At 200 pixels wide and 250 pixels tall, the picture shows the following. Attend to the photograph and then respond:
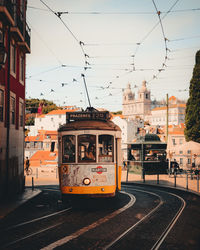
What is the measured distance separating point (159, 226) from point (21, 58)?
13.4 m

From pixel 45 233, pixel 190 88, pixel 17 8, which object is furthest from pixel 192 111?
pixel 45 233

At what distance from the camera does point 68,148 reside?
11734 millimetres

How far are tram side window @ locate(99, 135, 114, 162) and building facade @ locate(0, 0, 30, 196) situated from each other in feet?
17.2

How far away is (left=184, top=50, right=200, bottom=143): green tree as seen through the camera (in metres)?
34.3

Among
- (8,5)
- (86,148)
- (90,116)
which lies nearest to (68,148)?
(86,148)

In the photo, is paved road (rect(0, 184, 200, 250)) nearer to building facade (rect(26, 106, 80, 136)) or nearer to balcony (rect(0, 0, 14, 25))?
balcony (rect(0, 0, 14, 25))

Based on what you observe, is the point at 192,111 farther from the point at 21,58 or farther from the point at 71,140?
the point at 71,140

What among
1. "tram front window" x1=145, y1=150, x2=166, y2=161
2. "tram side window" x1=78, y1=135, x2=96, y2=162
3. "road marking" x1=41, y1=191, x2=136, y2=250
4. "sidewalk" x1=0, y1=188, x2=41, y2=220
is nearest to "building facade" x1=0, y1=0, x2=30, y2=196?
"sidewalk" x1=0, y1=188, x2=41, y2=220

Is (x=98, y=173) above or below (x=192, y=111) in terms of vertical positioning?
below

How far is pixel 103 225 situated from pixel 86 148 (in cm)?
Result: 318

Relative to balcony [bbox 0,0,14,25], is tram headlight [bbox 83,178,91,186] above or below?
below

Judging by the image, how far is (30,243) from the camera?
7176mm

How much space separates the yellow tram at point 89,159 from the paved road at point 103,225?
0.89 metres

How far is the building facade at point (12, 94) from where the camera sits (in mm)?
14661
